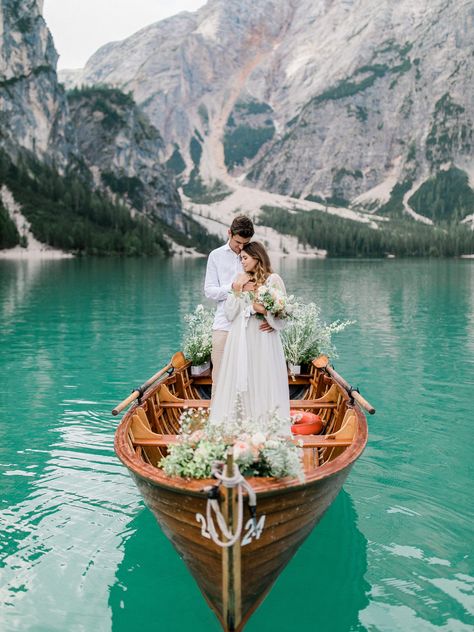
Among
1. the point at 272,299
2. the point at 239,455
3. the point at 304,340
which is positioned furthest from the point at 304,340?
the point at 239,455

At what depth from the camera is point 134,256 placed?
543ft

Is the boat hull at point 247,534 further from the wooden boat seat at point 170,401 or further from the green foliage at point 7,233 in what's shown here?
the green foliage at point 7,233

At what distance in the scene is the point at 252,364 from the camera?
8.98 m

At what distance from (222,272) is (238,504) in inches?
191

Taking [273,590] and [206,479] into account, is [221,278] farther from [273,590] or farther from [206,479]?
[273,590]

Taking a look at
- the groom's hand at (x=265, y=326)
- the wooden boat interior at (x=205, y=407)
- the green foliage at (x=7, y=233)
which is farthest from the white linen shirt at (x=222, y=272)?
the green foliage at (x=7, y=233)

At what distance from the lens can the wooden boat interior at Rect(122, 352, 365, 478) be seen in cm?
955

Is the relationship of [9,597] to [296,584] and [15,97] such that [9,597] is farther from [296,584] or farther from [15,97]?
[15,97]

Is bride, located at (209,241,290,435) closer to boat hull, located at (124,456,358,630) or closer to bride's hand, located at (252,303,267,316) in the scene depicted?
bride's hand, located at (252,303,267,316)

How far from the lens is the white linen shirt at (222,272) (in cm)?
989

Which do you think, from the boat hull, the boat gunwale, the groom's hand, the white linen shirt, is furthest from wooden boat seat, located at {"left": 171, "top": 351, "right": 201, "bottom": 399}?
the boat hull

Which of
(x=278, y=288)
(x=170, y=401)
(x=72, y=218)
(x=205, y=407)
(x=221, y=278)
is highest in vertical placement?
(x=72, y=218)

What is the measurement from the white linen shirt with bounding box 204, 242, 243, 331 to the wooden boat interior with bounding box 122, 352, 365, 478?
7.58 ft

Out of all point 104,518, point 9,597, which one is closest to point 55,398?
point 104,518
